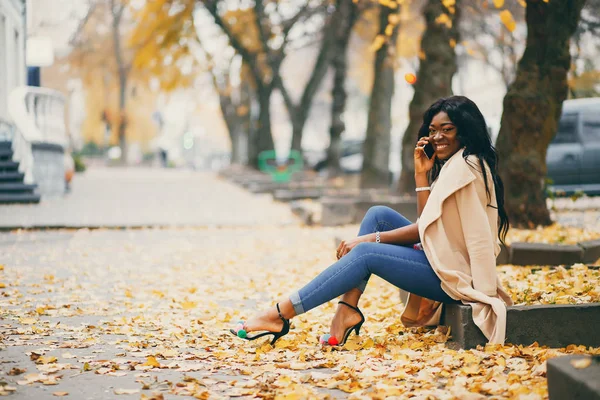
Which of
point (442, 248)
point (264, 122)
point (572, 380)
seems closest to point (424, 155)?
point (442, 248)

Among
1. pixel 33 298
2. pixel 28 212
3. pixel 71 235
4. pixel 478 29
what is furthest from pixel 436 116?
pixel 478 29

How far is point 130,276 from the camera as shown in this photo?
29.6ft

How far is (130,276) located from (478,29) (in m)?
21.9

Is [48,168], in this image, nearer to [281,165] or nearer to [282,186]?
[282,186]

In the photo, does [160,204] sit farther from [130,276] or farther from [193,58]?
[193,58]

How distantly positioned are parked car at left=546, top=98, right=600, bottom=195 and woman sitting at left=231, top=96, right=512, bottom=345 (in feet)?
38.8

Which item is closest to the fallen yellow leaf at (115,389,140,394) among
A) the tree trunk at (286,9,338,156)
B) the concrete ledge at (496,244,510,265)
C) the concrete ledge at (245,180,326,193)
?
the concrete ledge at (496,244,510,265)

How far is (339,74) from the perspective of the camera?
2286cm

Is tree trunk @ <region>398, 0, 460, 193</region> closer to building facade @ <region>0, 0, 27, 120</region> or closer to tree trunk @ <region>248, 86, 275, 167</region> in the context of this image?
building facade @ <region>0, 0, 27, 120</region>

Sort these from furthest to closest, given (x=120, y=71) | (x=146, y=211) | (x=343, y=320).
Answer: (x=120, y=71), (x=146, y=211), (x=343, y=320)

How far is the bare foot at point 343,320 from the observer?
5371mm

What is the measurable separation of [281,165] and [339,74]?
6.39 m

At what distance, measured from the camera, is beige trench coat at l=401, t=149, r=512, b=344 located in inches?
197

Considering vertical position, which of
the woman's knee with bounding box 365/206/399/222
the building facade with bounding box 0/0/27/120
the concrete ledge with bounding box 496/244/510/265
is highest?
the building facade with bounding box 0/0/27/120
